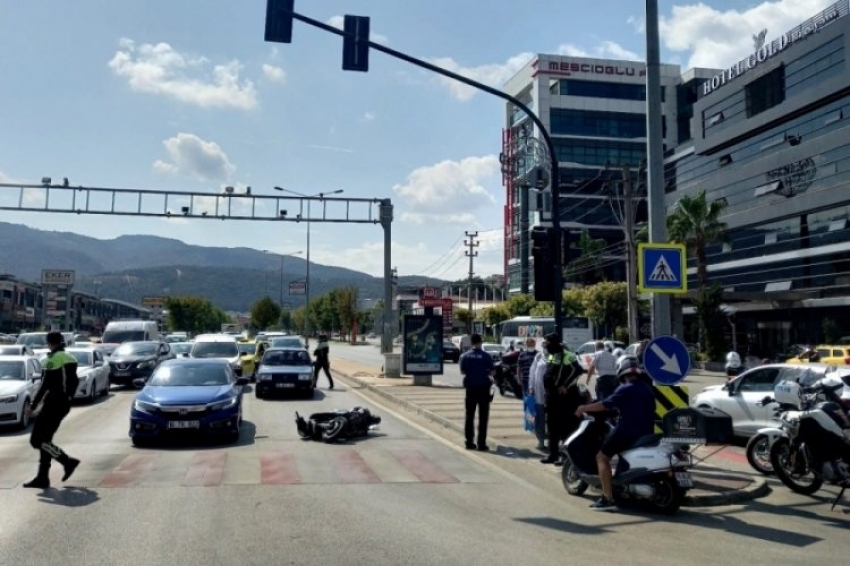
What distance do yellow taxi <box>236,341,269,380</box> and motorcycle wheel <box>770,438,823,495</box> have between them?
1760 centimetres

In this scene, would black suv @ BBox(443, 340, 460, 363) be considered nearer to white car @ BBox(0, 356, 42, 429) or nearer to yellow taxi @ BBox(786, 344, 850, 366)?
yellow taxi @ BBox(786, 344, 850, 366)

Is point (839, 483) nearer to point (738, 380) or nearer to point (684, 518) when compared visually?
point (684, 518)

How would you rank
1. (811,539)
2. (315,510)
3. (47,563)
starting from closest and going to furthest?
(47,563)
(811,539)
(315,510)

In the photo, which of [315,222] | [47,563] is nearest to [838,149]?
[315,222]

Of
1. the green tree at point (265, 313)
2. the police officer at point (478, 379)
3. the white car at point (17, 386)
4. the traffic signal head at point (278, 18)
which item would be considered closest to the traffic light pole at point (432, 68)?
the traffic signal head at point (278, 18)

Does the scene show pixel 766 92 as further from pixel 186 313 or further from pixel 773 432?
pixel 186 313

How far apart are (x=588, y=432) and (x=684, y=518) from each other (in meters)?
1.37

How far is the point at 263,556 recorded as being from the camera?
608cm

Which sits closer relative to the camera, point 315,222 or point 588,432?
point 588,432

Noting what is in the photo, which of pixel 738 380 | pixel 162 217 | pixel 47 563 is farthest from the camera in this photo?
pixel 162 217

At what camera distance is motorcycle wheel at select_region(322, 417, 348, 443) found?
12844mm

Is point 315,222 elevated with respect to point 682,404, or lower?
elevated

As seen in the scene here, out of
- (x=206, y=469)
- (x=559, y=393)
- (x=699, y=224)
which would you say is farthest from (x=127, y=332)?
(x=699, y=224)

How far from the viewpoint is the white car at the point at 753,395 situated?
511 inches
